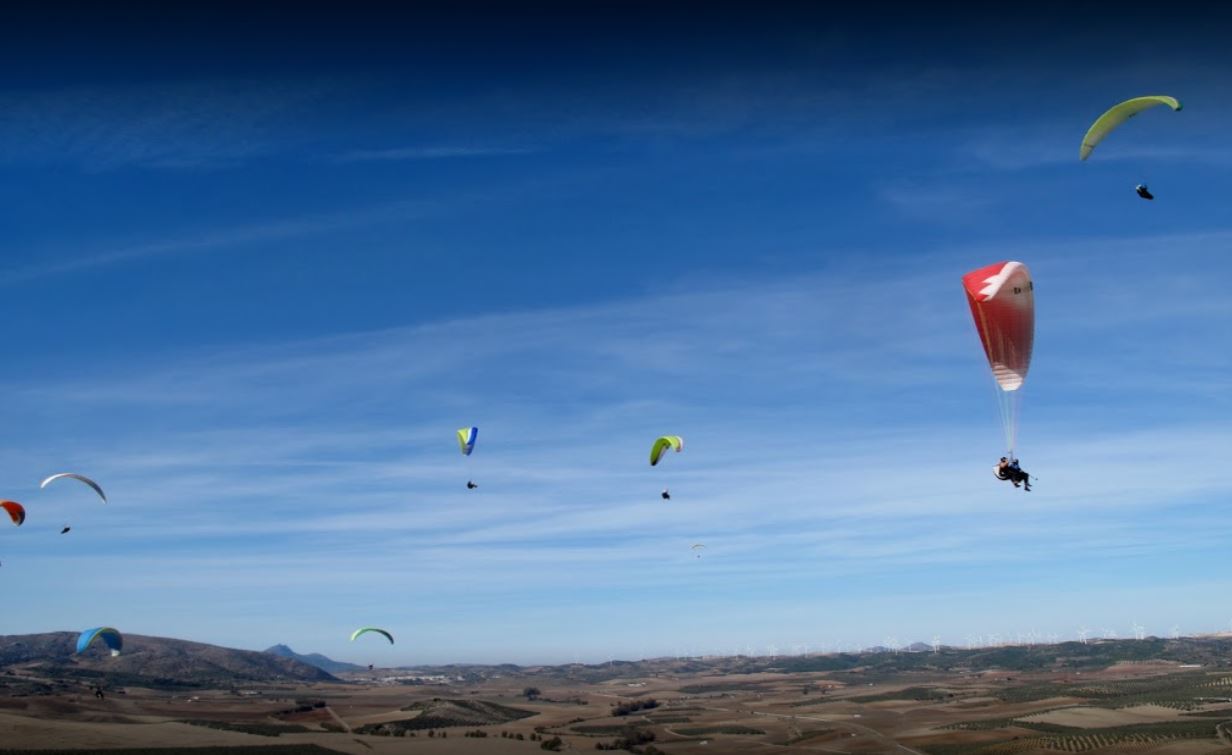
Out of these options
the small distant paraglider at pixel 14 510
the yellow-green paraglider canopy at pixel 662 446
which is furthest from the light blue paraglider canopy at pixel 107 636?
the yellow-green paraglider canopy at pixel 662 446

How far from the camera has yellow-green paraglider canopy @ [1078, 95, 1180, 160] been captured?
30.9m

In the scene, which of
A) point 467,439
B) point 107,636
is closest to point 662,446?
point 467,439

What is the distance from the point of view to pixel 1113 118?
32.8m

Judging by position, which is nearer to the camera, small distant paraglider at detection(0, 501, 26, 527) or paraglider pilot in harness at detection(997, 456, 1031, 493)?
paraglider pilot in harness at detection(997, 456, 1031, 493)

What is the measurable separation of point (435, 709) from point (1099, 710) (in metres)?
115

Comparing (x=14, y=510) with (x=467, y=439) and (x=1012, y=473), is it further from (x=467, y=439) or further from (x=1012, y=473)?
(x=1012, y=473)

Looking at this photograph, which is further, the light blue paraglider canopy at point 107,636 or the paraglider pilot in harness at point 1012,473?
the light blue paraglider canopy at point 107,636

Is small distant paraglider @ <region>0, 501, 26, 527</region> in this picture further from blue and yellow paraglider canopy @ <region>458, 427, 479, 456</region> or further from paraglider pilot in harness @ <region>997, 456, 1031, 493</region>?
paraglider pilot in harness @ <region>997, 456, 1031, 493</region>

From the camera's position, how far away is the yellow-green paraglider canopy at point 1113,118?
3092 cm

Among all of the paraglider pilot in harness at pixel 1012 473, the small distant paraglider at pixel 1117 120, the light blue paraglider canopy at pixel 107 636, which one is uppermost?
the small distant paraglider at pixel 1117 120

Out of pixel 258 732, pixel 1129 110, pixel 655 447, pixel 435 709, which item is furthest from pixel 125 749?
pixel 1129 110

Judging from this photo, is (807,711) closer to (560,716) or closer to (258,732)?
(560,716)

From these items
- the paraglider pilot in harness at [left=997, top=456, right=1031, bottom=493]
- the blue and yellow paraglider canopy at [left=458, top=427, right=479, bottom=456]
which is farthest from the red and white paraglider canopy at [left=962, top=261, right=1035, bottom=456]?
the blue and yellow paraglider canopy at [left=458, top=427, right=479, bottom=456]

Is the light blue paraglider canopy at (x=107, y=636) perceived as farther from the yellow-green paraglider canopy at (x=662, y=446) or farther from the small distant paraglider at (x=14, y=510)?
the yellow-green paraglider canopy at (x=662, y=446)
